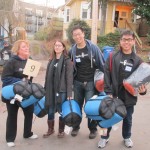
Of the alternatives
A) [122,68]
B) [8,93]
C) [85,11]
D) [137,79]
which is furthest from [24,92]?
[85,11]

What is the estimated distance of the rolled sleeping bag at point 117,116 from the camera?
435cm

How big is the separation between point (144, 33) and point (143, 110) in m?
19.1

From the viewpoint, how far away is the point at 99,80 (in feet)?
16.5

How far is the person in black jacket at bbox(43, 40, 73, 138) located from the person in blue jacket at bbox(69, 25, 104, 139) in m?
0.19

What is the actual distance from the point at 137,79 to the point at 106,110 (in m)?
0.66

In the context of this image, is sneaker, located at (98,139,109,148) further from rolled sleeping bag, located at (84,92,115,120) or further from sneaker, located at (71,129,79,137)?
rolled sleeping bag, located at (84,92,115,120)

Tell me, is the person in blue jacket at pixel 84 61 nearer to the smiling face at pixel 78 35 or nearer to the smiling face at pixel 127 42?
the smiling face at pixel 78 35

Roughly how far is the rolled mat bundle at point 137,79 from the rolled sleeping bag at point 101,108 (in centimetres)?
36

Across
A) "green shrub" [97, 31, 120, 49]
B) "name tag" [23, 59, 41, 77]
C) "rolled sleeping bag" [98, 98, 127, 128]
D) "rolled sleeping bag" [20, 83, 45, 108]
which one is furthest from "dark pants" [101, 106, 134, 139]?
"green shrub" [97, 31, 120, 49]

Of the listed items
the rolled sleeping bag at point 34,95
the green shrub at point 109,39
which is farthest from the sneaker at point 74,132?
the green shrub at point 109,39

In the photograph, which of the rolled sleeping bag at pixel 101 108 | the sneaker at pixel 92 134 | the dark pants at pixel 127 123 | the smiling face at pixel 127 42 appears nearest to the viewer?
the rolled sleeping bag at pixel 101 108

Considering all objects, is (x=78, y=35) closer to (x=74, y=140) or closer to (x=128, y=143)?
(x=74, y=140)

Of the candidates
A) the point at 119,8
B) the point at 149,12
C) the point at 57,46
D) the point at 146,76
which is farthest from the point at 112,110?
the point at 119,8

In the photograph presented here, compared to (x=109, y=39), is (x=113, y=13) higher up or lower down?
higher up
